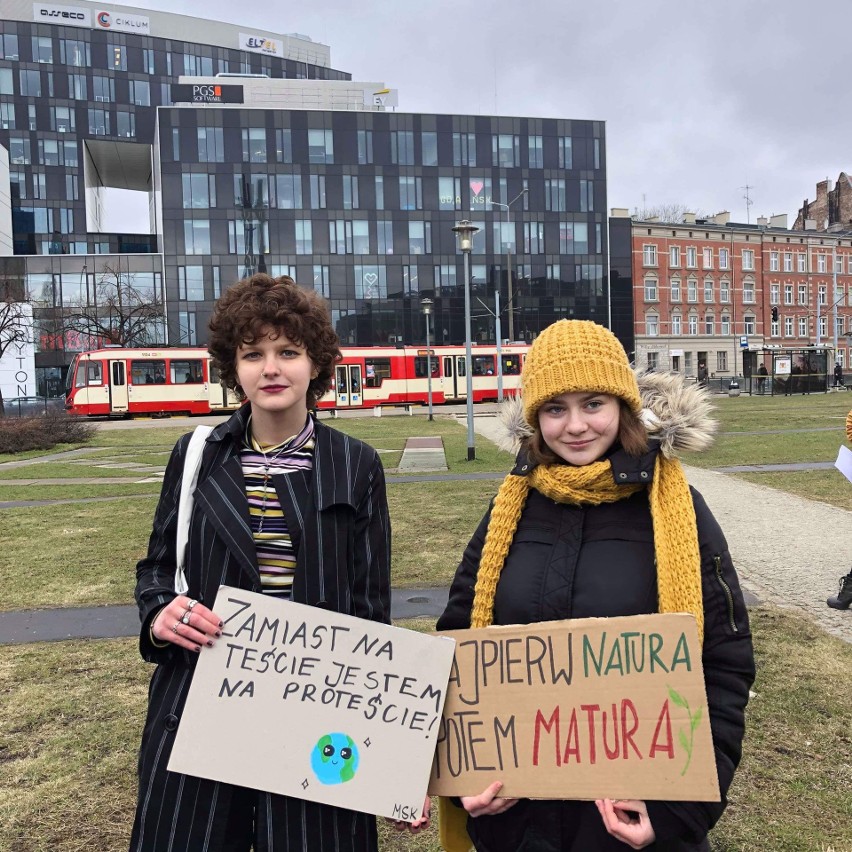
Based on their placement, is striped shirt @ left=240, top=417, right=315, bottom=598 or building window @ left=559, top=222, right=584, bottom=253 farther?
building window @ left=559, top=222, right=584, bottom=253

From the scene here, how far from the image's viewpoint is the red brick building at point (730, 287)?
7262 centimetres

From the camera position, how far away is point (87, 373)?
120ft

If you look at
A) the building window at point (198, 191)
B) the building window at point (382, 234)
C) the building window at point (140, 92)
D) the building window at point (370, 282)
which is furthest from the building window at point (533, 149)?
the building window at point (140, 92)

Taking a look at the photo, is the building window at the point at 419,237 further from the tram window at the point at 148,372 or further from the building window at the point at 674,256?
the tram window at the point at 148,372

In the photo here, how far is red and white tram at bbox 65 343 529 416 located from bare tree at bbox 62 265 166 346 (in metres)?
12.1

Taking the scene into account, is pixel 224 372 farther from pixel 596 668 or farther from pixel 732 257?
pixel 732 257

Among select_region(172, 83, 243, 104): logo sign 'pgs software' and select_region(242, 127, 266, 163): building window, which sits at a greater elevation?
select_region(172, 83, 243, 104): logo sign 'pgs software'

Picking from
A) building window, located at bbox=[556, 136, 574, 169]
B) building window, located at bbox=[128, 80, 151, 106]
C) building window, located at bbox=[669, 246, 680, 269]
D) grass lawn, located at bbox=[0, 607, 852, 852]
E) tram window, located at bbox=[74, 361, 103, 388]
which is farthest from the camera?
building window, located at bbox=[128, 80, 151, 106]

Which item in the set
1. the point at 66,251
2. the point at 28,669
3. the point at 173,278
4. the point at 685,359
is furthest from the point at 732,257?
the point at 28,669

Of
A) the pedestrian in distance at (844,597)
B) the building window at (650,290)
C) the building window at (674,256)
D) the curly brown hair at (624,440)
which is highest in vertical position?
the building window at (674,256)

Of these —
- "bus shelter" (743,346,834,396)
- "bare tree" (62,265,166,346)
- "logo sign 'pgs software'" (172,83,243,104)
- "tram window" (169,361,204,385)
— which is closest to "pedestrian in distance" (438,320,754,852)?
"tram window" (169,361,204,385)

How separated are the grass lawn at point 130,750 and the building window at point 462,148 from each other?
6175 cm

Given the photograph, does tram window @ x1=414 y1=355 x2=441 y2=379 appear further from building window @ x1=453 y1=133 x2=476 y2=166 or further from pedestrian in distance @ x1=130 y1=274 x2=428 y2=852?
pedestrian in distance @ x1=130 y1=274 x2=428 y2=852

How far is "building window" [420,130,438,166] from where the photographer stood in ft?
204
